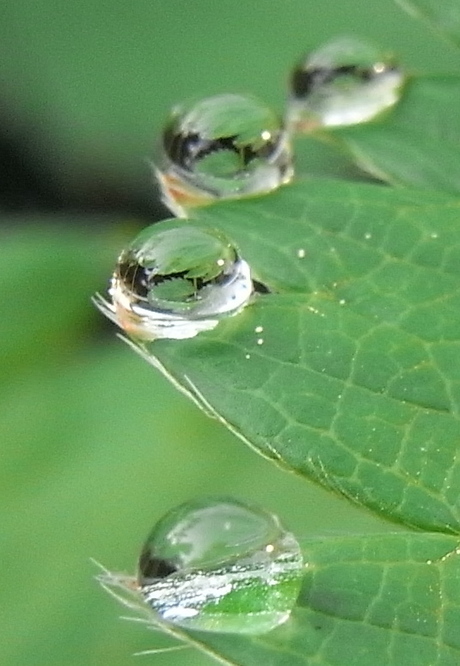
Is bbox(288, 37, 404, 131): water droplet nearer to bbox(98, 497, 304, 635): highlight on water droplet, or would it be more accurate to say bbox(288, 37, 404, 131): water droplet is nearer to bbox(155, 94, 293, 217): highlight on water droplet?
bbox(155, 94, 293, 217): highlight on water droplet

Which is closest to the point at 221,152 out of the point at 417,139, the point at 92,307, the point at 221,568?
the point at 417,139

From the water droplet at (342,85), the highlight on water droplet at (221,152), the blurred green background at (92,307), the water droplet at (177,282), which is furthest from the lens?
the blurred green background at (92,307)

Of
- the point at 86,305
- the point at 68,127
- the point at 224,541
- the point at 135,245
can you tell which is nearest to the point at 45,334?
the point at 86,305

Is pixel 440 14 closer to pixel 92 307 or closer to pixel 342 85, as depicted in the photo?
pixel 342 85

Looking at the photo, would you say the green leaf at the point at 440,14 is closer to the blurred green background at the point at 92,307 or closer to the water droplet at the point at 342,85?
the water droplet at the point at 342,85

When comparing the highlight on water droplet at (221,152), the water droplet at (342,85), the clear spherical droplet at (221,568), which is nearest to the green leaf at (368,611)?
the clear spherical droplet at (221,568)
